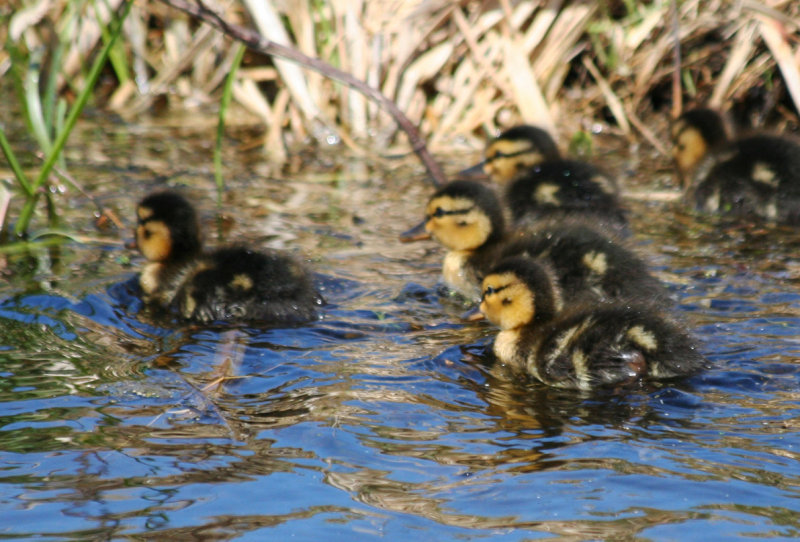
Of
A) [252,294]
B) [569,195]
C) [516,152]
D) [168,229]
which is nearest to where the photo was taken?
[252,294]

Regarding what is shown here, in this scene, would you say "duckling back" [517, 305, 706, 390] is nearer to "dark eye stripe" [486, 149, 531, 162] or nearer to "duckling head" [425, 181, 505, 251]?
"duckling head" [425, 181, 505, 251]

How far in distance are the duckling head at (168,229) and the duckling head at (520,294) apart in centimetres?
122

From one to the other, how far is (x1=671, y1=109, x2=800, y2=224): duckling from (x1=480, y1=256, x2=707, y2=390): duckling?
2.01 m

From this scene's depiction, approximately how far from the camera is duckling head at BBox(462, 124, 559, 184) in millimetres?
5707

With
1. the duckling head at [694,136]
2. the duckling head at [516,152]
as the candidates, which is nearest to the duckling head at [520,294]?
the duckling head at [516,152]

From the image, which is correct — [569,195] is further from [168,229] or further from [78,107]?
[78,107]

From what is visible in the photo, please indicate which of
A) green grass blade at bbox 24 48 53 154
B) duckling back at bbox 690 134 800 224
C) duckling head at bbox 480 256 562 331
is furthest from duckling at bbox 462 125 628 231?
green grass blade at bbox 24 48 53 154

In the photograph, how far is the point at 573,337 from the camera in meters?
3.46

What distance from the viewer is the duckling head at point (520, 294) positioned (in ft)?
12.1

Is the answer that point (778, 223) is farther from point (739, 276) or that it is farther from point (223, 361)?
point (223, 361)

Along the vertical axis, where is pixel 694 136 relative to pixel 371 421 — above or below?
above

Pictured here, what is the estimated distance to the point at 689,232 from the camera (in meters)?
5.28

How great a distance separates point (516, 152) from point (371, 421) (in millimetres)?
3038

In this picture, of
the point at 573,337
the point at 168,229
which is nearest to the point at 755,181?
the point at 573,337
